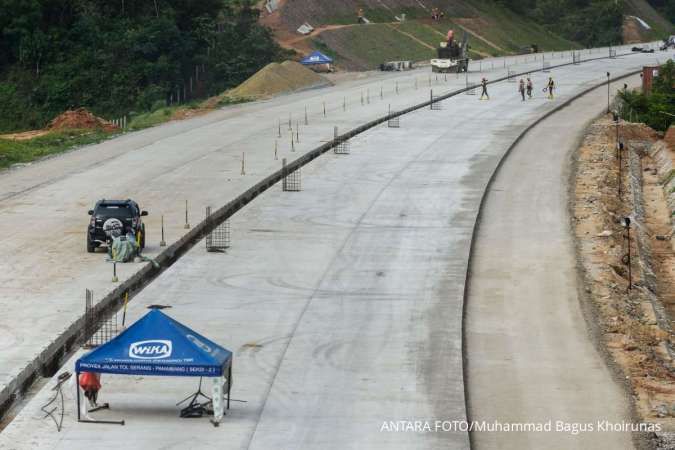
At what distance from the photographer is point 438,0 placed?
159 meters

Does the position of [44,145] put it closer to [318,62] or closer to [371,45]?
[318,62]

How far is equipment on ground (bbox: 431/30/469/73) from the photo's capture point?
116188 mm

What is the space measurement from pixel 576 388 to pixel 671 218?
2801cm

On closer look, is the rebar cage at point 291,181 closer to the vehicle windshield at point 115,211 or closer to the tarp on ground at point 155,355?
the vehicle windshield at point 115,211

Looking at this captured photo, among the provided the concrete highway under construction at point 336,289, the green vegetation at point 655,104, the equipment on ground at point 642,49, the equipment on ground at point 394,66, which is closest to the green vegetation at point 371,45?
the equipment on ground at point 394,66

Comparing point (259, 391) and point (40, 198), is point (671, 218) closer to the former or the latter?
point (40, 198)

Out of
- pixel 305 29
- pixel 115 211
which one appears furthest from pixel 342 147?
pixel 305 29

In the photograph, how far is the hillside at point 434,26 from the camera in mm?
131250

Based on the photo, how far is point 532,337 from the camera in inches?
1283

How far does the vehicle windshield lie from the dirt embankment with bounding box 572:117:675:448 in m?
13.9

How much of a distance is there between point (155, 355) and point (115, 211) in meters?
17.6

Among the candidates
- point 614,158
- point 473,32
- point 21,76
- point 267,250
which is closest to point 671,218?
point 614,158

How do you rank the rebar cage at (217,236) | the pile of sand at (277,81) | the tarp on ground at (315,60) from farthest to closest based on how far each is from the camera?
the tarp on ground at (315,60) → the pile of sand at (277,81) → the rebar cage at (217,236)

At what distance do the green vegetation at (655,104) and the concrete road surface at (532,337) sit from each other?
2720 centimetres
